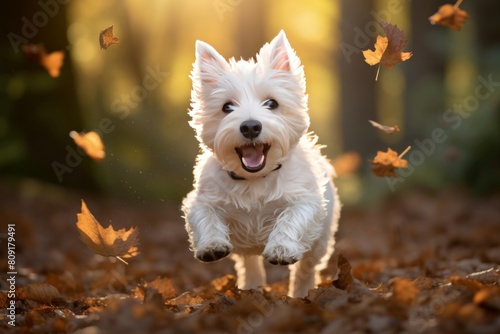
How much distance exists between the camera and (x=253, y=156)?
406cm

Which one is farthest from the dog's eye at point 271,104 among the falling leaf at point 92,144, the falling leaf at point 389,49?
the falling leaf at point 92,144

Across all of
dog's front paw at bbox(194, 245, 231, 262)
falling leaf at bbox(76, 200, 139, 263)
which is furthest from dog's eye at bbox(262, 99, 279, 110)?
falling leaf at bbox(76, 200, 139, 263)

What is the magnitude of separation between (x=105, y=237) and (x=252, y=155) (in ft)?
3.62

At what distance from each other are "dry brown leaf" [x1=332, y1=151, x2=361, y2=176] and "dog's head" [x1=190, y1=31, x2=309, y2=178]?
8.09 meters

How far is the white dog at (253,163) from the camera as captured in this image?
3971 mm

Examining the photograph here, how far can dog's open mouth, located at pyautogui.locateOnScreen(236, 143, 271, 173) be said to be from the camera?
4.03 metres

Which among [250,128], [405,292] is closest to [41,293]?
[250,128]

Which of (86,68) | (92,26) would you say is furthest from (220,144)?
(86,68)

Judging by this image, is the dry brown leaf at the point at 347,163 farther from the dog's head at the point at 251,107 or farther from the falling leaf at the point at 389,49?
the dog's head at the point at 251,107

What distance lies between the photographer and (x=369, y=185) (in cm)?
1355

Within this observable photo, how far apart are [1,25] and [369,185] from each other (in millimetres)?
7911

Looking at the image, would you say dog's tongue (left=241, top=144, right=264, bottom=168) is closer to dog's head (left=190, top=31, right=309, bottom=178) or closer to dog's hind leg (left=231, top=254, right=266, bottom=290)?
dog's head (left=190, top=31, right=309, bottom=178)

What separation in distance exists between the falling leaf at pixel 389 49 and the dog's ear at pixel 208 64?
99cm

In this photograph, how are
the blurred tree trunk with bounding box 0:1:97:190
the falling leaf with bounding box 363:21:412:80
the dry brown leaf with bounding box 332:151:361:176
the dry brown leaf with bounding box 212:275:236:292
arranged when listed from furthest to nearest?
the dry brown leaf with bounding box 332:151:361:176 → the blurred tree trunk with bounding box 0:1:97:190 → the dry brown leaf with bounding box 212:275:236:292 → the falling leaf with bounding box 363:21:412:80
